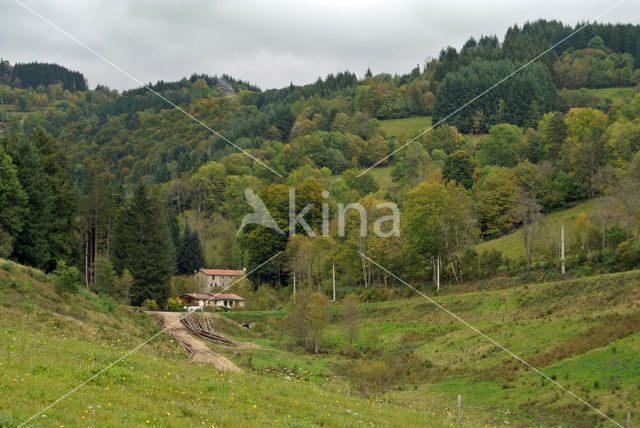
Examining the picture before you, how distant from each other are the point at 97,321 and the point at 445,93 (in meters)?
135

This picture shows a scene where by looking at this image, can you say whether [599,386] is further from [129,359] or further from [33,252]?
[33,252]

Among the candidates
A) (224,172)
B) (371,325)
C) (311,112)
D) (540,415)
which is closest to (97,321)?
(540,415)

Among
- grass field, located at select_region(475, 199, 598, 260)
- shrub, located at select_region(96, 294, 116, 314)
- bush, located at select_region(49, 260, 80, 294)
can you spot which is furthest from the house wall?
bush, located at select_region(49, 260, 80, 294)

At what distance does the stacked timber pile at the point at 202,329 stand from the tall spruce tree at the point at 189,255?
4531 centimetres

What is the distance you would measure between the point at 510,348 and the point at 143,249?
34.2 m

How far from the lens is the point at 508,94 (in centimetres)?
14225

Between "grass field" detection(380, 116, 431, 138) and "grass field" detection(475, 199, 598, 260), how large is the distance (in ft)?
236

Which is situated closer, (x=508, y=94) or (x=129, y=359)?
(x=129, y=359)

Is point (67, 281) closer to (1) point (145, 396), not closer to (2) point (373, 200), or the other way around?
(1) point (145, 396)

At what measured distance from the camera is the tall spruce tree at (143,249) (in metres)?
56.1

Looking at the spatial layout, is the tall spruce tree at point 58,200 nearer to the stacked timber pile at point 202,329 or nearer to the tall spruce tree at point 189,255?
the stacked timber pile at point 202,329

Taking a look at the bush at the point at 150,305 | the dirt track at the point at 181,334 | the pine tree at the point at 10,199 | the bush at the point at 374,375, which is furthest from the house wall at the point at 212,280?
the bush at the point at 374,375

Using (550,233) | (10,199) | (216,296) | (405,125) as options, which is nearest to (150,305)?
(216,296)

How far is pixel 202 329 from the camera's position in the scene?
48000mm
